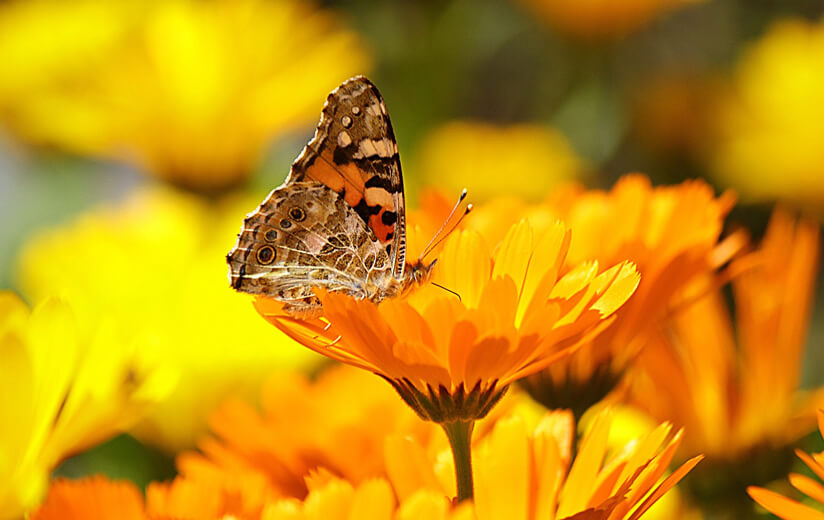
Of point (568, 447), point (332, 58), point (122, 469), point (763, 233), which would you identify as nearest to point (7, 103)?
point (332, 58)

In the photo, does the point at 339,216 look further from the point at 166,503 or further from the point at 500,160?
the point at 500,160

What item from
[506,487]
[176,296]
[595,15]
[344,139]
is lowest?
[176,296]

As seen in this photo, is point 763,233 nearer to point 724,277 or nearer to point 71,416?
point 724,277

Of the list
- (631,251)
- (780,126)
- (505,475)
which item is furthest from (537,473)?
(780,126)

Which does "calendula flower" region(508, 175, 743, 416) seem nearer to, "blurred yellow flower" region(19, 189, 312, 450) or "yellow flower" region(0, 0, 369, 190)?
"blurred yellow flower" region(19, 189, 312, 450)

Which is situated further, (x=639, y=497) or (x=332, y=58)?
(x=332, y=58)

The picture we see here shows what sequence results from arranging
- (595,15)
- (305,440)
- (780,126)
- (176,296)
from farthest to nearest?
(595,15) < (780,126) < (176,296) < (305,440)

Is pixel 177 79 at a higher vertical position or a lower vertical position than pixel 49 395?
higher
